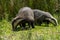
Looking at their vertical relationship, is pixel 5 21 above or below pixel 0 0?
below

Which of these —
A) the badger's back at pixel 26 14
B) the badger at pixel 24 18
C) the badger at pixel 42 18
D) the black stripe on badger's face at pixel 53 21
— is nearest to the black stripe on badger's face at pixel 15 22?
the badger at pixel 24 18

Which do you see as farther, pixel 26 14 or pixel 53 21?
pixel 53 21

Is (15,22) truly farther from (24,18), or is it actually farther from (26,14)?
(26,14)

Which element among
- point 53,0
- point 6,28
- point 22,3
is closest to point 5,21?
point 6,28

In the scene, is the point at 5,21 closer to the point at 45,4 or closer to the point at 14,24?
the point at 14,24

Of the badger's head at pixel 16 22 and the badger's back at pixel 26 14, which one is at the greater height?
the badger's back at pixel 26 14

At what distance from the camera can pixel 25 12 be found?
12.0 metres

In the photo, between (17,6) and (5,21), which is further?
(17,6)

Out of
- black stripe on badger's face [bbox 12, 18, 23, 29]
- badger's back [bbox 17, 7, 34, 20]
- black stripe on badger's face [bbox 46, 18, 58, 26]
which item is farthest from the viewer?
black stripe on badger's face [bbox 46, 18, 58, 26]

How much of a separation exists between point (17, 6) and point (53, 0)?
6.60ft

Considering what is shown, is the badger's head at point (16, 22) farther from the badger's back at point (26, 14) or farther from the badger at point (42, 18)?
the badger at point (42, 18)

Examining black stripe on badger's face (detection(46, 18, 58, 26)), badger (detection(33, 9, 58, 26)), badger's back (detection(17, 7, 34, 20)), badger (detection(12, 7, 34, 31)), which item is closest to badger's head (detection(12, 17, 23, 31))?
badger (detection(12, 7, 34, 31))

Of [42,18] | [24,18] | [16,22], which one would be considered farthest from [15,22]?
[42,18]

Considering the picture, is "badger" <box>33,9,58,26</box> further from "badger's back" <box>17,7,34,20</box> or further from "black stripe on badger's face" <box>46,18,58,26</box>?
"badger's back" <box>17,7,34,20</box>
